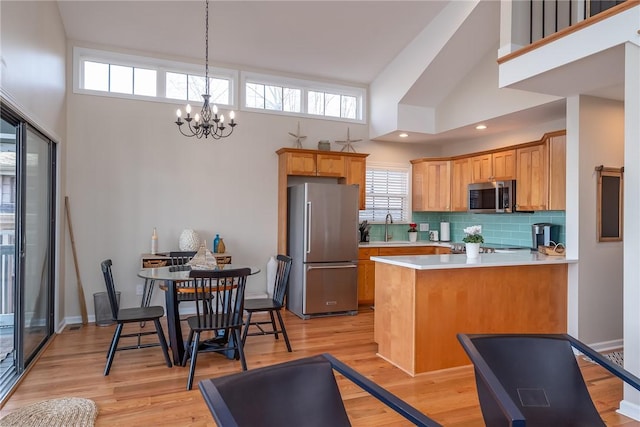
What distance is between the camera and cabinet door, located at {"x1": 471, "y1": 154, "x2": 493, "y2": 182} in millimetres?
5743

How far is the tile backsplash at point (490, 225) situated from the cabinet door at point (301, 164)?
5.13 feet

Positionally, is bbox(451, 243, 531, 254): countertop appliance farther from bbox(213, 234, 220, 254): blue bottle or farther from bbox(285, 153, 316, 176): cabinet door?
bbox(213, 234, 220, 254): blue bottle

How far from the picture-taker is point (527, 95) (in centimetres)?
469

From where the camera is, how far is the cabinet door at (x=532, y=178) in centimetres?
494

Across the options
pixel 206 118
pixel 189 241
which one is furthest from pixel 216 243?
pixel 206 118

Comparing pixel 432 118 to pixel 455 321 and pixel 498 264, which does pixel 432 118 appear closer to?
pixel 498 264

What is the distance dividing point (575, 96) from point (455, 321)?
242 cm

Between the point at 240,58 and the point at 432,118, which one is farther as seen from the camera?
the point at 432,118

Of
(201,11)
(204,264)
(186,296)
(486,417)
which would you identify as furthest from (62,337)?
(486,417)

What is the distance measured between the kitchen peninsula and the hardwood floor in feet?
0.60

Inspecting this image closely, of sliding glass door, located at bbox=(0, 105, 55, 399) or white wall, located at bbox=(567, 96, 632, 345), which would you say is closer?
sliding glass door, located at bbox=(0, 105, 55, 399)

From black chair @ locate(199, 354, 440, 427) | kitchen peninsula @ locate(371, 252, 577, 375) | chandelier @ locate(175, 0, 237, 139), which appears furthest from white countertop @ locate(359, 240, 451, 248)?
black chair @ locate(199, 354, 440, 427)

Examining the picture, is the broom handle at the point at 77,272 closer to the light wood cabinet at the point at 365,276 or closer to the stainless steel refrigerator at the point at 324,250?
the stainless steel refrigerator at the point at 324,250

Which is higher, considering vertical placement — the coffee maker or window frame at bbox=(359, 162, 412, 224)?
window frame at bbox=(359, 162, 412, 224)
